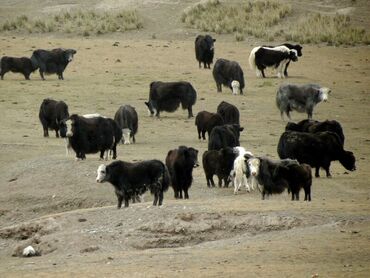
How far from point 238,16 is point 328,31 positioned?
5.65m

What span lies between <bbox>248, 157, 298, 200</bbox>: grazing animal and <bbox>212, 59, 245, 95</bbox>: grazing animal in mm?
18133

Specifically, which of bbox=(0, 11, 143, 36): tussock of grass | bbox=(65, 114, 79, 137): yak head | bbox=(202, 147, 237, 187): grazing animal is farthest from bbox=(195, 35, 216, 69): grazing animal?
bbox=(202, 147, 237, 187): grazing animal

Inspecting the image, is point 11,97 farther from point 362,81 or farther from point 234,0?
point 234,0

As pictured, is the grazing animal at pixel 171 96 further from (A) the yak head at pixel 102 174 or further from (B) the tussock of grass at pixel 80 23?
(B) the tussock of grass at pixel 80 23

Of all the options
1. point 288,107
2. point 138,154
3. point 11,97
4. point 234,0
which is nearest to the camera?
Answer: point 138,154

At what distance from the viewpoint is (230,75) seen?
40.3m

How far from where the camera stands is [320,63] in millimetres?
48344

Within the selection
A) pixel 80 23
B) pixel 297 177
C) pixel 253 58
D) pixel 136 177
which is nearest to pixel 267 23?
pixel 80 23

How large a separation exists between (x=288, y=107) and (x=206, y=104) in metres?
3.20

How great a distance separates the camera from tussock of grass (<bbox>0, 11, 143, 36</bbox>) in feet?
188

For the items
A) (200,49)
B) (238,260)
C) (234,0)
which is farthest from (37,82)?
(238,260)

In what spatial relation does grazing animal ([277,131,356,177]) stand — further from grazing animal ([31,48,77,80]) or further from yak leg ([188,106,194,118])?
grazing animal ([31,48,77,80])

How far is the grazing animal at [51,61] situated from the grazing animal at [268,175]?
73.9ft

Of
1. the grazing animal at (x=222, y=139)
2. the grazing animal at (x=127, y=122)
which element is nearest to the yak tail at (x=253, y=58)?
the grazing animal at (x=127, y=122)
